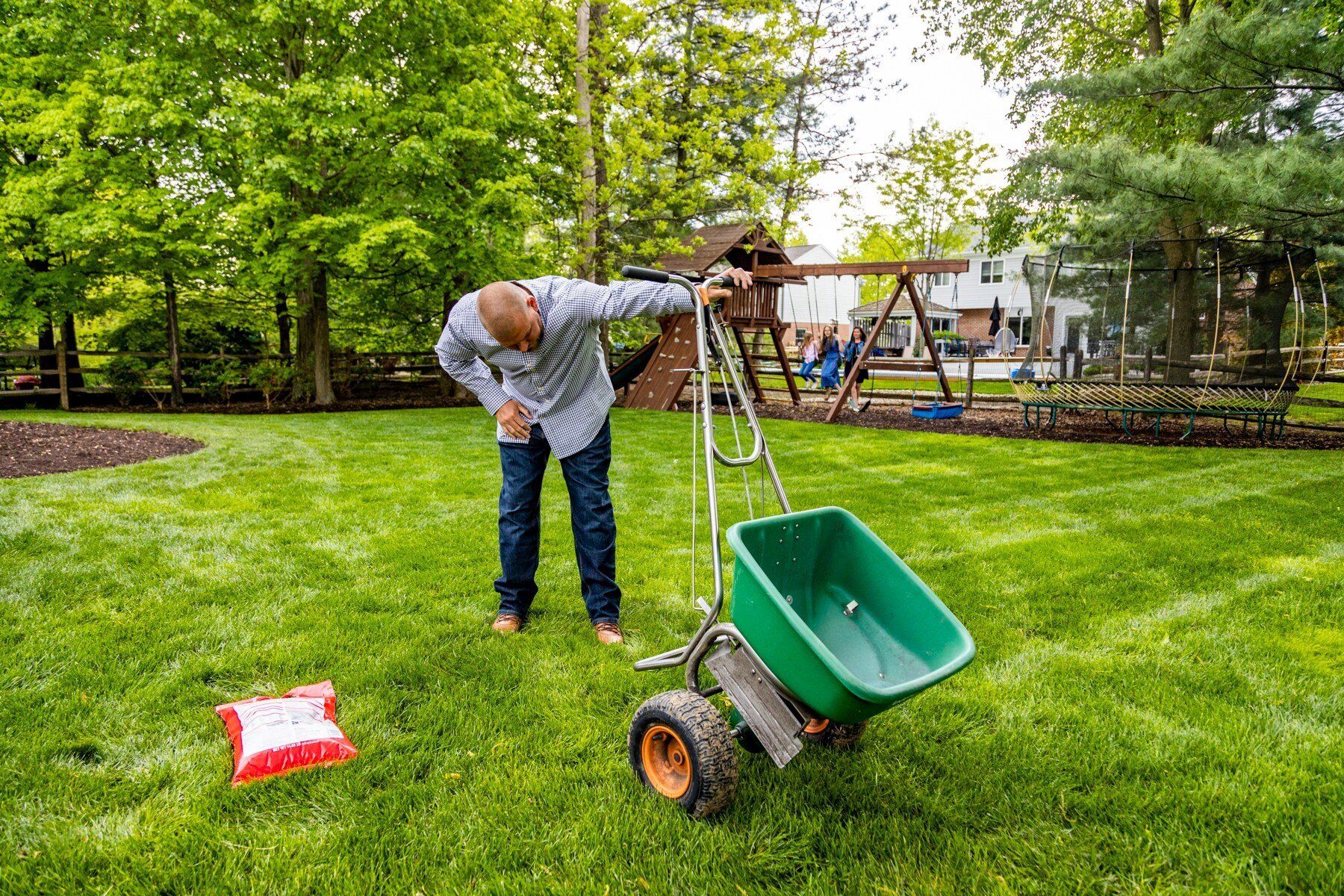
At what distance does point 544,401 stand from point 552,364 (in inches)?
6.1

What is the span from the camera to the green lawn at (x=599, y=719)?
1.79 m

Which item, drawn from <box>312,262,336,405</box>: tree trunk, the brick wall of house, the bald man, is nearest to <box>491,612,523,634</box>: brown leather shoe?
the bald man

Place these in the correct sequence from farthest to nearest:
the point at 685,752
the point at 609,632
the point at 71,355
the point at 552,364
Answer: the point at 71,355, the point at 609,632, the point at 552,364, the point at 685,752

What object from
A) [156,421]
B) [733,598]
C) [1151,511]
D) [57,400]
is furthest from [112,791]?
[57,400]

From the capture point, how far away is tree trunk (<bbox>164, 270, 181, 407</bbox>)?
1303 centimetres

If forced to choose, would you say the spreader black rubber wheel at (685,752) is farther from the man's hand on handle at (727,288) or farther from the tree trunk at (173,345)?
the tree trunk at (173,345)

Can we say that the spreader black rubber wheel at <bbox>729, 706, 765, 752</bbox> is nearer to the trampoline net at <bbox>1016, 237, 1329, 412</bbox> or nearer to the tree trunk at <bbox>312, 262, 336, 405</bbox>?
the trampoline net at <bbox>1016, 237, 1329, 412</bbox>

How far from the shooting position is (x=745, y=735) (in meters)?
2.18

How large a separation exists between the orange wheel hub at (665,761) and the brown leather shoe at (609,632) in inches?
35.5

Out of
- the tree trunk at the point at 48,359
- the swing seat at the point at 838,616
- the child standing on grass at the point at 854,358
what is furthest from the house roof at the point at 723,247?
the tree trunk at the point at 48,359

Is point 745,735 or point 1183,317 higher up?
point 1183,317

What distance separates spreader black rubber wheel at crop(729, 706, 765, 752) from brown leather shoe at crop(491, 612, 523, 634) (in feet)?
3.96

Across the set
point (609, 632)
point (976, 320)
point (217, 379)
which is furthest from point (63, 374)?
point (976, 320)

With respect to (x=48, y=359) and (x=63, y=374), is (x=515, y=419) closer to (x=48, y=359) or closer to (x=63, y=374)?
(x=63, y=374)
